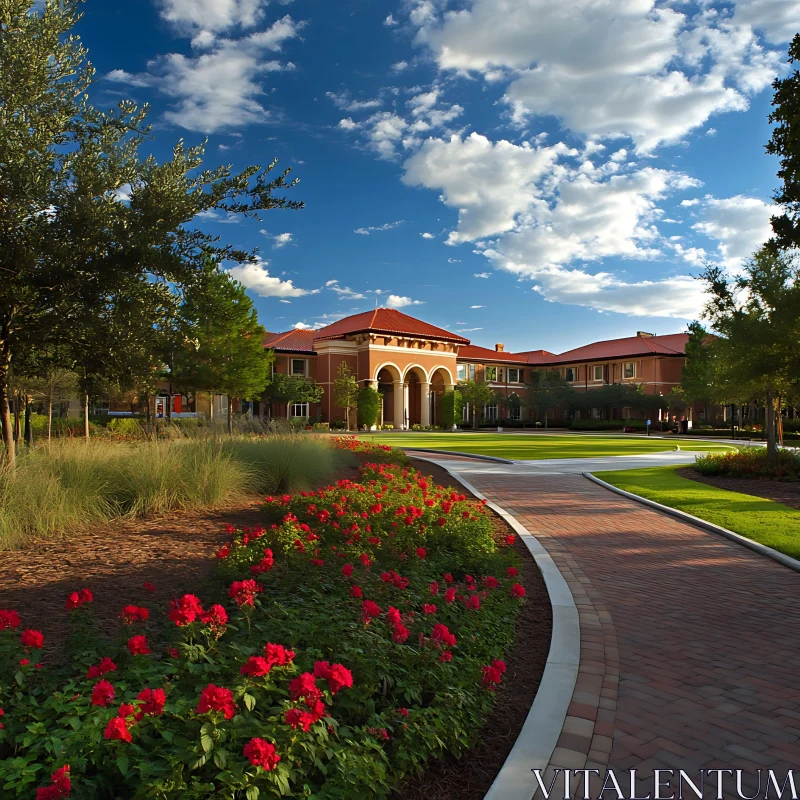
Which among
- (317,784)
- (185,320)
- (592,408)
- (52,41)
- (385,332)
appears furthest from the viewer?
(592,408)

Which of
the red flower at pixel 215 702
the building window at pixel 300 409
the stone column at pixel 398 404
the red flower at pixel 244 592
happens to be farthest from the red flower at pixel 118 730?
the stone column at pixel 398 404

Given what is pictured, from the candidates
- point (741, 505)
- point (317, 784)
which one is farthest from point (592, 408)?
point (317, 784)

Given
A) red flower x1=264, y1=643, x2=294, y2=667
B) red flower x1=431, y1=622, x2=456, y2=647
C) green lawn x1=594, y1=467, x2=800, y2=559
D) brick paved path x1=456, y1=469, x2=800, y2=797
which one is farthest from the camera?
green lawn x1=594, y1=467, x2=800, y2=559

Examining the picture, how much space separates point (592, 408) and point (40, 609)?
2402 inches

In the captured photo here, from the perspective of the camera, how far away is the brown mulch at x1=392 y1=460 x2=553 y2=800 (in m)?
2.85

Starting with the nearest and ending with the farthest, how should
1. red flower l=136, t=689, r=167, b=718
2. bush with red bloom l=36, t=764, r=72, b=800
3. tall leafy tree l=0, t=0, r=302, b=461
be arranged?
bush with red bloom l=36, t=764, r=72, b=800 → red flower l=136, t=689, r=167, b=718 → tall leafy tree l=0, t=0, r=302, b=461

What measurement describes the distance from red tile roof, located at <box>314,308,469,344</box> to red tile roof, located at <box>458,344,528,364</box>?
8.50m

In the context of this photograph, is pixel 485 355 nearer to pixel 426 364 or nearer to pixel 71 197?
pixel 426 364

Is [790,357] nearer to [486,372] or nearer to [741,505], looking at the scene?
[741,505]

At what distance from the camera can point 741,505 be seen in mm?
11297

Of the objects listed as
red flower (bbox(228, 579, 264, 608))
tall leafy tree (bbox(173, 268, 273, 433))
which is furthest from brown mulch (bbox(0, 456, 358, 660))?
tall leafy tree (bbox(173, 268, 273, 433))

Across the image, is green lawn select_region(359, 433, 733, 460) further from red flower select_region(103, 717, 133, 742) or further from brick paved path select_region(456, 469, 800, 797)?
red flower select_region(103, 717, 133, 742)

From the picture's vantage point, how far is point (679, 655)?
4.47m

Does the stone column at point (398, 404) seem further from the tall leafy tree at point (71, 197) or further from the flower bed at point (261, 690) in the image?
the flower bed at point (261, 690)
